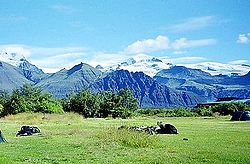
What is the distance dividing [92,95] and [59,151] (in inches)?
3796

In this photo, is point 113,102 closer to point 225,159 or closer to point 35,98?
point 35,98

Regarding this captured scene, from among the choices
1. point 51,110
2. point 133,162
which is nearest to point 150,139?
point 133,162

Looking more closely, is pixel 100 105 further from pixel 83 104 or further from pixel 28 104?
pixel 28 104

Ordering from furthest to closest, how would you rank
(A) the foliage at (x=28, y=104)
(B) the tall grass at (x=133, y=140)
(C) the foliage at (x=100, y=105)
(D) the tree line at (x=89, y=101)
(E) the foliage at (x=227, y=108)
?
(E) the foliage at (x=227, y=108) < (C) the foliage at (x=100, y=105) < (D) the tree line at (x=89, y=101) < (A) the foliage at (x=28, y=104) < (B) the tall grass at (x=133, y=140)

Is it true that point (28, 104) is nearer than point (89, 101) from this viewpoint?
Yes

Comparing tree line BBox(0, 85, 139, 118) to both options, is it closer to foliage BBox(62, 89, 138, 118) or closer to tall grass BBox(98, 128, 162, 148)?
foliage BBox(62, 89, 138, 118)

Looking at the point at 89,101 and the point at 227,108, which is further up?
the point at 89,101

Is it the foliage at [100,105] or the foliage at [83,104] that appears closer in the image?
the foliage at [100,105]

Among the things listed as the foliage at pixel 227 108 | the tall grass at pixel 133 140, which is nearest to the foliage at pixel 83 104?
the foliage at pixel 227 108

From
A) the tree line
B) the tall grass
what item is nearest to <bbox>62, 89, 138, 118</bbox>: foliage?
the tree line

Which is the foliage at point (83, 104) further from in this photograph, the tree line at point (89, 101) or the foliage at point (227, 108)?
the foliage at point (227, 108)

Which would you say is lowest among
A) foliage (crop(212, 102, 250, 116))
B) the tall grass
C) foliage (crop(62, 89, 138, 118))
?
foliage (crop(212, 102, 250, 116))

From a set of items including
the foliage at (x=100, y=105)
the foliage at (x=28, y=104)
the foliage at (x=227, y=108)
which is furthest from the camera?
the foliage at (x=227, y=108)

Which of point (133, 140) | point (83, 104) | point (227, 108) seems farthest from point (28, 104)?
point (133, 140)
